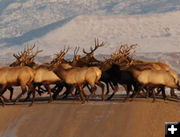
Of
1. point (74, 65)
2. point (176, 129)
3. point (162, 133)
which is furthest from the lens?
point (74, 65)

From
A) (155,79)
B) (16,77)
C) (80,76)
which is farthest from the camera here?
(16,77)

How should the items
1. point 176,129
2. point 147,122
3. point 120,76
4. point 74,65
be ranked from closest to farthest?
point 176,129 < point 147,122 < point 120,76 < point 74,65

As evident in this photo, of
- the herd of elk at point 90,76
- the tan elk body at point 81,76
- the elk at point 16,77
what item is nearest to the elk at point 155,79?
the herd of elk at point 90,76

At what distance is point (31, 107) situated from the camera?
27.5 meters

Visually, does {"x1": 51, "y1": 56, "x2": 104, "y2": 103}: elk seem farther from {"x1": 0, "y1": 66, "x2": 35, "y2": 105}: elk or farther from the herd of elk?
{"x1": 0, "y1": 66, "x2": 35, "y2": 105}: elk

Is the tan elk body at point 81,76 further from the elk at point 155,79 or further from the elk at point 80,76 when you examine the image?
the elk at point 155,79

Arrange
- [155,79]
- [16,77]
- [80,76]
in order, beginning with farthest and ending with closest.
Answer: [16,77] < [80,76] < [155,79]

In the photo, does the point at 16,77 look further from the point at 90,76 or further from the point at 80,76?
the point at 90,76

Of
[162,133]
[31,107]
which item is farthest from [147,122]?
[31,107]

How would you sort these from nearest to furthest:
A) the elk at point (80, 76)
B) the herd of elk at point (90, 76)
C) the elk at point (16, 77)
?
the herd of elk at point (90, 76) < the elk at point (80, 76) < the elk at point (16, 77)

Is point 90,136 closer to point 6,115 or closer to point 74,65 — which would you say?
point 6,115

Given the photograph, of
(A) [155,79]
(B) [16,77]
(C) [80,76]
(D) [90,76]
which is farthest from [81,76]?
(A) [155,79]

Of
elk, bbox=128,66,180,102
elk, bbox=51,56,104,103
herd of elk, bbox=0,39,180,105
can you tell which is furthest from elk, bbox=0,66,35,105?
elk, bbox=128,66,180,102

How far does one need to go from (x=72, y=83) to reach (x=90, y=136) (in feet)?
24.3
